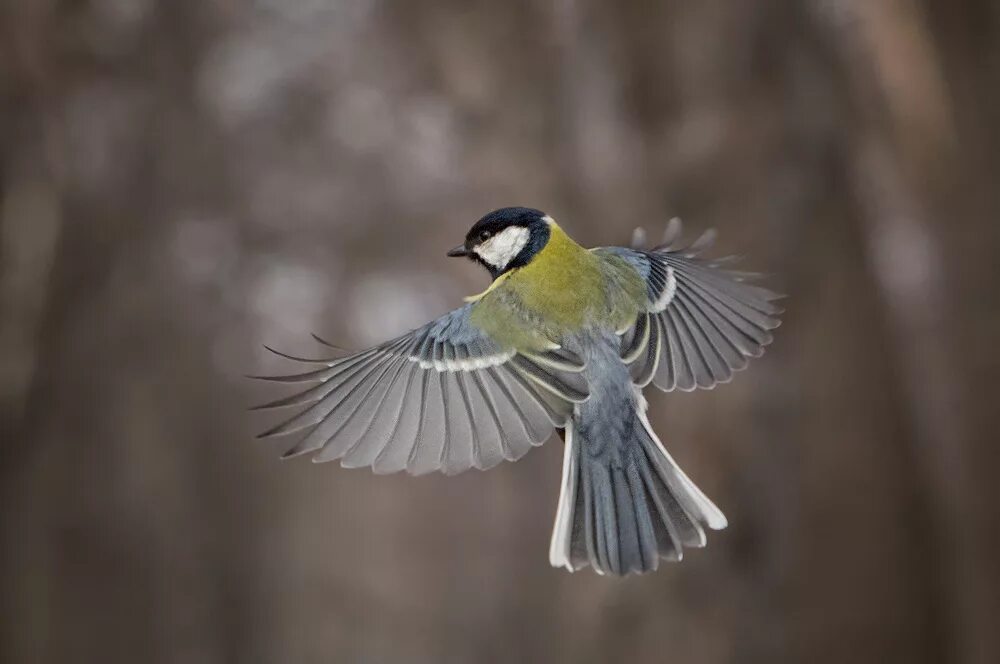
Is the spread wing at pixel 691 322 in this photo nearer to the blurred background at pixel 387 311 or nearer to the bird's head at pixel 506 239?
the bird's head at pixel 506 239

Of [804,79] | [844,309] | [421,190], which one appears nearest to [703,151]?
[804,79]

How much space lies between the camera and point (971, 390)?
2570 millimetres

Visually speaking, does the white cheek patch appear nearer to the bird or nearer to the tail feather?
the bird

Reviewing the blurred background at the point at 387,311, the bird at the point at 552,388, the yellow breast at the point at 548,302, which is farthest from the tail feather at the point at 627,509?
the blurred background at the point at 387,311

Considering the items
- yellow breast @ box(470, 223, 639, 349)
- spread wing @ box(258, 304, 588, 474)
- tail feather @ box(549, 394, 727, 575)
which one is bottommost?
tail feather @ box(549, 394, 727, 575)

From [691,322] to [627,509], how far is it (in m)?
0.33

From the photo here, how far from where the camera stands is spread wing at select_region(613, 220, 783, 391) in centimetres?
128

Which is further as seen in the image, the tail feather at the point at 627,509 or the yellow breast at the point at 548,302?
the yellow breast at the point at 548,302

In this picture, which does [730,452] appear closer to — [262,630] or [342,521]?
[342,521]

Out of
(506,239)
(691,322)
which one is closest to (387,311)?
(691,322)

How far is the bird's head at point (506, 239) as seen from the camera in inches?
45.4

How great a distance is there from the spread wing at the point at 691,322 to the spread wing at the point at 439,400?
A: 14 cm

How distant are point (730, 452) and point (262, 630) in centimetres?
131

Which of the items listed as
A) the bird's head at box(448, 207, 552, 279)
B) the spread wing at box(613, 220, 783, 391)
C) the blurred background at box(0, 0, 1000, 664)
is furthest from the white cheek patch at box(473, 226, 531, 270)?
the blurred background at box(0, 0, 1000, 664)
